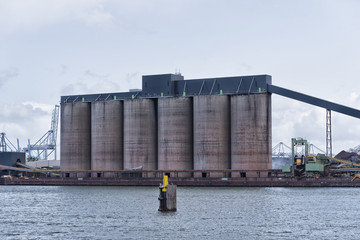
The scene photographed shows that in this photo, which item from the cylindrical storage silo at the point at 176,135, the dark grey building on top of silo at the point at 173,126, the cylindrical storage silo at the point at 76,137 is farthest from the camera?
the cylindrical storage silo at the point at 76,137

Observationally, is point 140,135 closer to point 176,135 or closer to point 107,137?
point 107,137

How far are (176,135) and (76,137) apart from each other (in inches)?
1001

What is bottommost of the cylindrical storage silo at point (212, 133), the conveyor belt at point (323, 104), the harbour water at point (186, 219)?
the harbour water at point (186, 219)

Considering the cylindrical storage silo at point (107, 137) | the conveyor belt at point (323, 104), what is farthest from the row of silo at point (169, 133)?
the conveyor belt at point (323, 104)

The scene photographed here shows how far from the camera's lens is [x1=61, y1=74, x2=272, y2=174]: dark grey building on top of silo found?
144 m

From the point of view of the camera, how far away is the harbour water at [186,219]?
62375 mm

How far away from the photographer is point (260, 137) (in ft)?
468

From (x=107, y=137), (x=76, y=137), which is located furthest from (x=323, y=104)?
(x=76, y=137)

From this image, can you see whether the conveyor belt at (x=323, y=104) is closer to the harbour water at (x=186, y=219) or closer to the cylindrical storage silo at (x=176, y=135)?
the cylindrical storage silo at (x=176, y=135)

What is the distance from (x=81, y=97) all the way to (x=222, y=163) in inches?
1535

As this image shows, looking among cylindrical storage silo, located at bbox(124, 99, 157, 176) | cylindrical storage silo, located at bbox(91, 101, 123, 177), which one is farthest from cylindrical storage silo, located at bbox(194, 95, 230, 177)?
cylindrical storage silo, located at bbox(91, 101, 123, 177)

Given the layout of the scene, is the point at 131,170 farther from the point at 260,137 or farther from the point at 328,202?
the point at 328,202

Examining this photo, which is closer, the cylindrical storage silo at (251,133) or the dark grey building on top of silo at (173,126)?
the cylindrical storage silo at (251,133)

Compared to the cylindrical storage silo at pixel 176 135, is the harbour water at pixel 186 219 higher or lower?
lower
